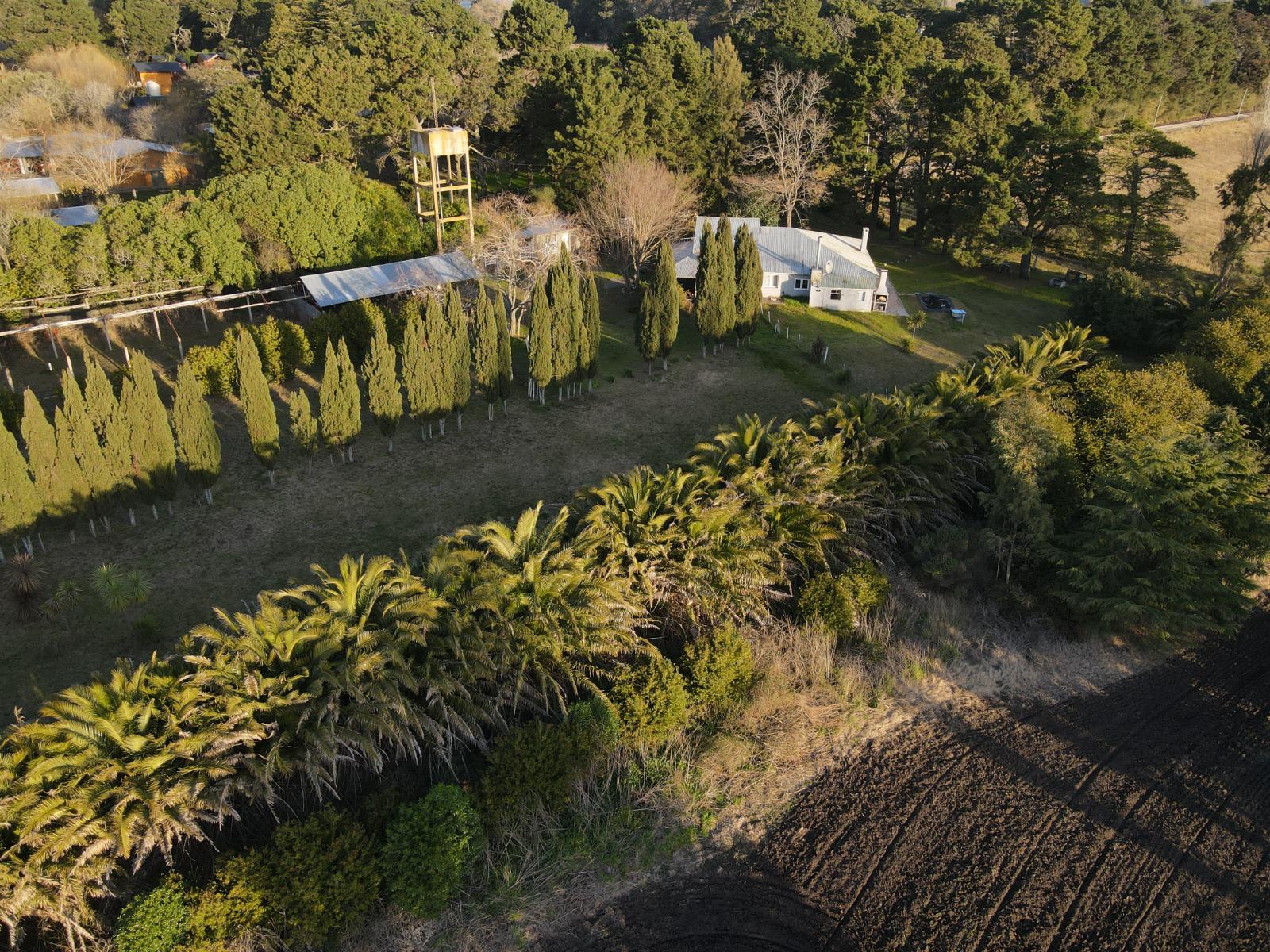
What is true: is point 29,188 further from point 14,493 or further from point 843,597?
point 843,597

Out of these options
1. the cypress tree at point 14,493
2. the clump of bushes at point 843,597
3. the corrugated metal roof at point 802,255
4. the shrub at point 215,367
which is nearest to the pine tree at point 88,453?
the cypress tree at point 14,493

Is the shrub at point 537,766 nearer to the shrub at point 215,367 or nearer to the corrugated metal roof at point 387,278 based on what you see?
the shrub at point 215,367

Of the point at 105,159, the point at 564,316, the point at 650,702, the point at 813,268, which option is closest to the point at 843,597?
the point at 650,702

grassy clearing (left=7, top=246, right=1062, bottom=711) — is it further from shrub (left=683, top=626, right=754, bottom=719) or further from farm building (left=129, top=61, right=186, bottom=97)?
farm building (left=129, top=61, right=186, bottom=97)

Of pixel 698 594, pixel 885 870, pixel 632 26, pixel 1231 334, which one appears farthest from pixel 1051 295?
pixel 885 870

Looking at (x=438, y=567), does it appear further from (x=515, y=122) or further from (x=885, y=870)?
(x=515, y=122)

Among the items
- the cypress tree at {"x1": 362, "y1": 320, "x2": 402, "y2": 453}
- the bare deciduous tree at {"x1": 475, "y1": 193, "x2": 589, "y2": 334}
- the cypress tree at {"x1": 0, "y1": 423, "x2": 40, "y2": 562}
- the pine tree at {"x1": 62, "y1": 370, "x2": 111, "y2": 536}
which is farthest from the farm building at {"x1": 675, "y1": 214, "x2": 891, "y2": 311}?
the cypress tree at {"x1": 0, "y1": 423, "x2": 40, "y2": 562}
